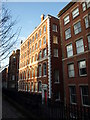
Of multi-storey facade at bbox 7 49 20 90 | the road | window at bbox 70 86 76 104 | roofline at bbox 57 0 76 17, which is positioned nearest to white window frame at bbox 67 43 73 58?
window at bbox 70 86 76 104

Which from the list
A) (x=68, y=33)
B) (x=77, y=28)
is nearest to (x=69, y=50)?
(x=68, y=33)

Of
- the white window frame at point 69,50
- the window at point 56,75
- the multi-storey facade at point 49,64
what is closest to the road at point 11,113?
the multi-storey facade at point 49,64

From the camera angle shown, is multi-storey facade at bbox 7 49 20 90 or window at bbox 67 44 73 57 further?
multi-storey facade at bbox 7 49 20 90

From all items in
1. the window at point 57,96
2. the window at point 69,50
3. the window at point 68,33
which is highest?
the window at point 68,33

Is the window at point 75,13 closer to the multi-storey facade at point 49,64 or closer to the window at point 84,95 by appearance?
the multi-storey facade at point 49,64

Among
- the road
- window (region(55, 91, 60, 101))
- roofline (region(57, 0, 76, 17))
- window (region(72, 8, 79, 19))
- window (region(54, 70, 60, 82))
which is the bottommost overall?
window (region(55, 91, 60, 101))

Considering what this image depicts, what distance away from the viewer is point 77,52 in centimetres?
1647

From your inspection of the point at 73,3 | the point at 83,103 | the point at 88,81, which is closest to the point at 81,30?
the point at 73,3

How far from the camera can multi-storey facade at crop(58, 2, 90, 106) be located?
14.6 metres

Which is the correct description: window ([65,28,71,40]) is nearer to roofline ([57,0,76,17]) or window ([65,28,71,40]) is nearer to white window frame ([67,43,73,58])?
white window frame ([67,43,73,58])

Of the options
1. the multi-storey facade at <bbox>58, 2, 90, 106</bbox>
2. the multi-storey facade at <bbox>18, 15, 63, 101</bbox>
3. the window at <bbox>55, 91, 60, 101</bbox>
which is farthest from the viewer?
the multi-storey facade at <bbox>18, 15, 63, 101</bbox>

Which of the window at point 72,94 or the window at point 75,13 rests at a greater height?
the window at point 75,13

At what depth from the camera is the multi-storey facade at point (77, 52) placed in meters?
14.6

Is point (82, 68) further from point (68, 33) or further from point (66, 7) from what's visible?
point (66, 7)
